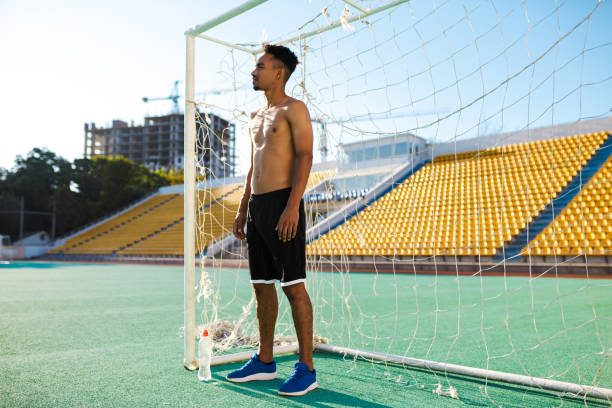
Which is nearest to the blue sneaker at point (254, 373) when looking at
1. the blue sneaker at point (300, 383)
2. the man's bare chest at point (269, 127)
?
the blue sneaker at point (300, 383)

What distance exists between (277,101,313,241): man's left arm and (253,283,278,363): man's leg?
0.39 metres

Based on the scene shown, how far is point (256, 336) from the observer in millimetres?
3660

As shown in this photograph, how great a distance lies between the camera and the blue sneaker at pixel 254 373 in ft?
8.39

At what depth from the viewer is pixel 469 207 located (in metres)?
14.6

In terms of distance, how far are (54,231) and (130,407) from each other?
35.0m

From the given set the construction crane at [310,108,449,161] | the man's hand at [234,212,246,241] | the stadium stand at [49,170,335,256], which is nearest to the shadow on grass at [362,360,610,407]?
the man's hand at [234,212,246,241]

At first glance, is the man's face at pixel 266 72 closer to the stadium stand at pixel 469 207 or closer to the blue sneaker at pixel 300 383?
the blue sneaker at pixel 300 383

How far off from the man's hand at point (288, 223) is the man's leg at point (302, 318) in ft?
0.94

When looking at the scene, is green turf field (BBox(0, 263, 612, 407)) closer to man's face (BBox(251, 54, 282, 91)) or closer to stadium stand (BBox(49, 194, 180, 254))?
man's face (BBox(251, 54, 282, 91))

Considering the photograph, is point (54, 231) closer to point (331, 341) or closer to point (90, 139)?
point (331, 341)

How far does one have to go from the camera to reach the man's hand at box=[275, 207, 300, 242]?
7.64 feet

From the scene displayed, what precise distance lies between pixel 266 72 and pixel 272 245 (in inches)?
38.3

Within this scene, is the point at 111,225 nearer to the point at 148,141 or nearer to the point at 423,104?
the point at 423,104

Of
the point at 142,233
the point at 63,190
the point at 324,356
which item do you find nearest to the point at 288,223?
the point at 324,356
